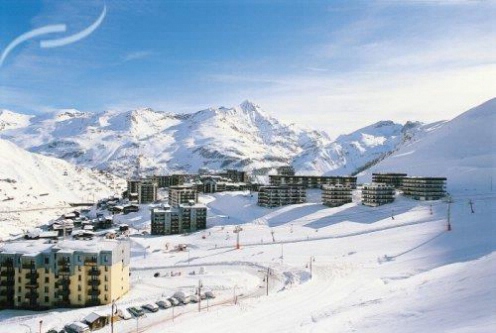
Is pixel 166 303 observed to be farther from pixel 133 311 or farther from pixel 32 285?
pixel 32 285

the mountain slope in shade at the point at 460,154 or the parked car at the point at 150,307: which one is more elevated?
the mountain slope in shade at the point at 460,154

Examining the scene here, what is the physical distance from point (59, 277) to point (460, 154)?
360ft

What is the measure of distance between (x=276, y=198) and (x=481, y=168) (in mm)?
47631

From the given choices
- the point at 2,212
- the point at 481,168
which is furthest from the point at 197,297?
the point at 2,212

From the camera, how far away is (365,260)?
4903cm

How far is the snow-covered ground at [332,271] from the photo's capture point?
78.7ft

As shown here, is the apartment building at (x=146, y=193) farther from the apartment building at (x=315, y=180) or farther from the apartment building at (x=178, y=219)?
the apartment building at (x=178, y=219)

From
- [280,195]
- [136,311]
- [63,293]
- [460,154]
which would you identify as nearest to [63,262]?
[63,293]

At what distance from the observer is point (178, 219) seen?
266ft

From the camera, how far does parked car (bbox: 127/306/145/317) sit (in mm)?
33969

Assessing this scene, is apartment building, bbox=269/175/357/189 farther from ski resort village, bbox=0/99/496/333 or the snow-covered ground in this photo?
the snow-covered ground

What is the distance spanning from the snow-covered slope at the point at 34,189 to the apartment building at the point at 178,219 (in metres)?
40.2

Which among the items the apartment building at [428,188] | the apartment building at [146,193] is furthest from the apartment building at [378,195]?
the apartment building at [146,193]

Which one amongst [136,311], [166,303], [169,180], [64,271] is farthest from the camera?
[169,180]
